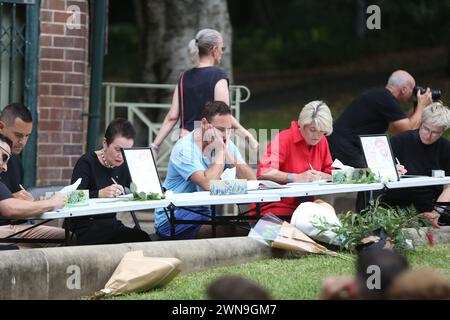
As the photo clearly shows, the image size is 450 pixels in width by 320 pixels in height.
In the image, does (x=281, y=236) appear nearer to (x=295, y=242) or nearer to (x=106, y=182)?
(x=295, y=242)

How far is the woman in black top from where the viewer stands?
7.79 metres

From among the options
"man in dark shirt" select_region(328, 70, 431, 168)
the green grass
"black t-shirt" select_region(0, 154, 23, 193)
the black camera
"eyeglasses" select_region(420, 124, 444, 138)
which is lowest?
the green grass

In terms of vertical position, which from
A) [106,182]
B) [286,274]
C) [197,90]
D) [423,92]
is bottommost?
[286,274]

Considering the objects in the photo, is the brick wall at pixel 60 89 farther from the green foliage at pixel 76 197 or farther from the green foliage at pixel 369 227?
the green foliage at pixel 369 227

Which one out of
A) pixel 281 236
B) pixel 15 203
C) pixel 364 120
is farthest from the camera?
pixel 364 120

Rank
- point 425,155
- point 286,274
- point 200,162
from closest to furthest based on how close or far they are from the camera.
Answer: point 286,274
point 200,162
point 425,155

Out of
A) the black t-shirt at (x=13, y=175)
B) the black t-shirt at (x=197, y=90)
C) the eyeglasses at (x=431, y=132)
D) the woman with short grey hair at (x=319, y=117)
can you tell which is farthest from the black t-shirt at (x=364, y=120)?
the black t-shirt at (x=13, y=175)

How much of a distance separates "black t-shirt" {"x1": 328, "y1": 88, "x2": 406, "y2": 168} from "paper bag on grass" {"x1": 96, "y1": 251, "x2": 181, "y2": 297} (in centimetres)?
352

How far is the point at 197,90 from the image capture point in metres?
8.98

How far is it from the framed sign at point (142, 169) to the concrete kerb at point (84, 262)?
0.57 m

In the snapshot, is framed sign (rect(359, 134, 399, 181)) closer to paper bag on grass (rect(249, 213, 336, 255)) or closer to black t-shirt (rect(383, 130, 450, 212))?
black t-shirt (rect(383, 130, 450, 212))

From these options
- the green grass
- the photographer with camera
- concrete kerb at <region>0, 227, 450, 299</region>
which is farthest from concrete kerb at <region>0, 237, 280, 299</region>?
the photographer with camera

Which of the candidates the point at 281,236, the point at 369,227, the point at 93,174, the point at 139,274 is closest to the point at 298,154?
the point at 369,227

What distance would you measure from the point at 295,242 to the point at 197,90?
1865mm
